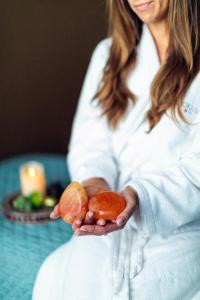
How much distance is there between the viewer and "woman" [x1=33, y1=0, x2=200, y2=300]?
1.10 meters

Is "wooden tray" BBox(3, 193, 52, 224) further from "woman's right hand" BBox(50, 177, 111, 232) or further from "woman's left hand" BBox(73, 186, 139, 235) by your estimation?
"woman's left hand" BBox(73, 186, 139, 235)

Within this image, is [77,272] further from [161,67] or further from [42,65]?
[42,65]

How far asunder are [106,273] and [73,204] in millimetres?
172

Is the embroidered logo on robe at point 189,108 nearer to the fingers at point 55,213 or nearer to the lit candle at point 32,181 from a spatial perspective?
the fingers at point 55,213

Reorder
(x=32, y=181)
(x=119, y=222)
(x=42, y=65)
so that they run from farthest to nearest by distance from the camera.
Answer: (x=42, y=65) < (x=32, y=181) < (x=119, y=222)

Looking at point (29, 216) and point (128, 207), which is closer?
point (128, 207)

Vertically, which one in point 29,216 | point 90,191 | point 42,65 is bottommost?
point 29,216

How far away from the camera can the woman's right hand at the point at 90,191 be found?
1.05 metres

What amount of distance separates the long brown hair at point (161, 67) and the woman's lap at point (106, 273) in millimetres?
350

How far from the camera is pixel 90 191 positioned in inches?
48.6

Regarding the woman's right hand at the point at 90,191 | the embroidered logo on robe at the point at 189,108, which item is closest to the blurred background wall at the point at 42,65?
the woman's right hand at the point at 90,191

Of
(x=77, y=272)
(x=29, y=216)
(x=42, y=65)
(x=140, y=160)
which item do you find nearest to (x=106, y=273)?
(x=77, y=272)

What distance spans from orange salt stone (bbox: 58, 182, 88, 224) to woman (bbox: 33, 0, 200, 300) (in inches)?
0.9

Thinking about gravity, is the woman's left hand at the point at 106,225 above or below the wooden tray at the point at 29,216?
above
